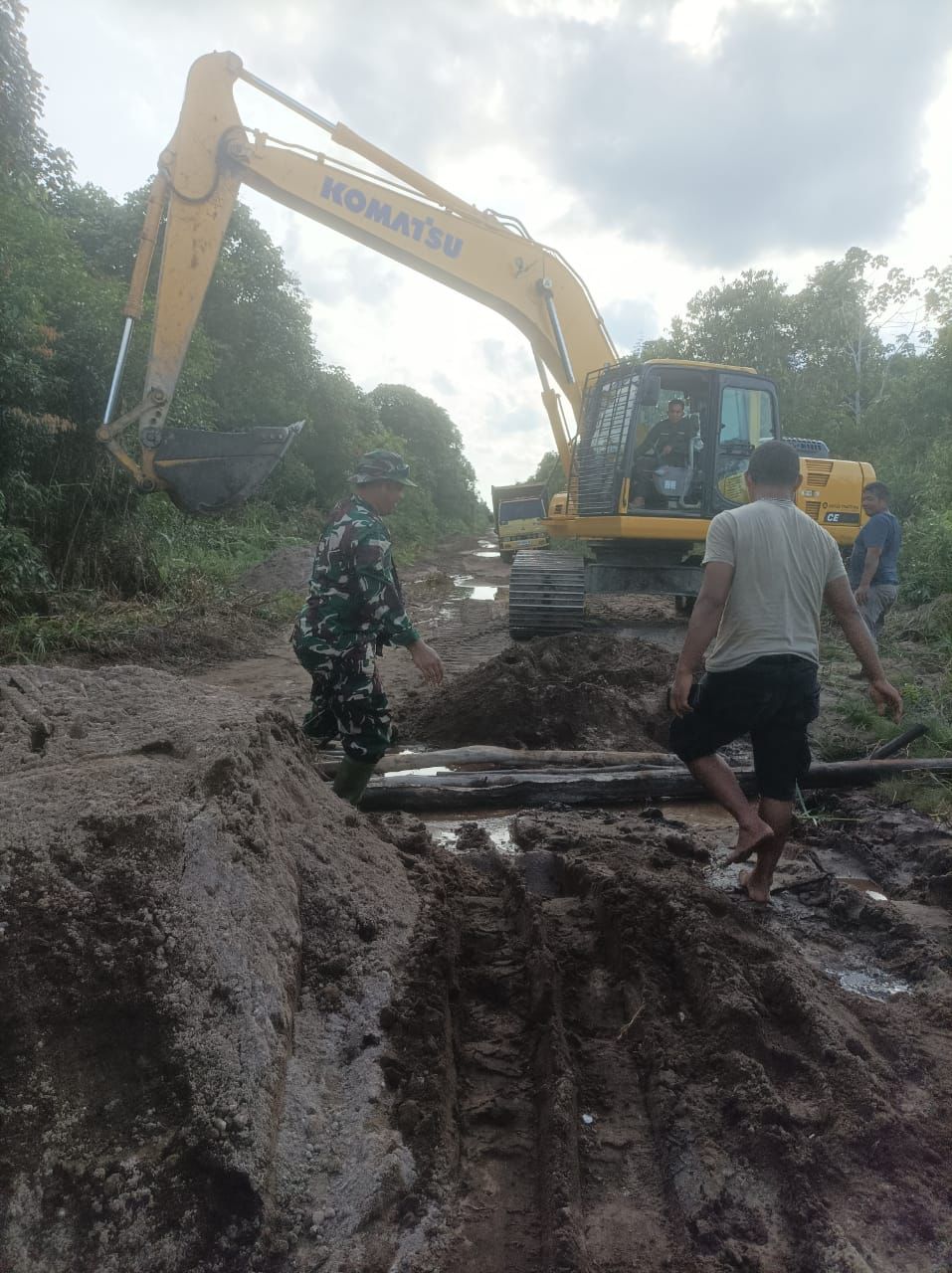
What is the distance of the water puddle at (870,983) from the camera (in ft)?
9.20

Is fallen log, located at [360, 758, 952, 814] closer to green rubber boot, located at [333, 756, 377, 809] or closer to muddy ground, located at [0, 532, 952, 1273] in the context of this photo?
green rubber boot, located at [333, 756, 377, 809]

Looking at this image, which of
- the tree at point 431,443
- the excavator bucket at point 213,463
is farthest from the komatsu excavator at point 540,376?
the tree at point 431,443

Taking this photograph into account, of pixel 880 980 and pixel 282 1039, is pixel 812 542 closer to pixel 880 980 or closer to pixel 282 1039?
pixel 880 980

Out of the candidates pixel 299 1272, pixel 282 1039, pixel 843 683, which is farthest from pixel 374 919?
pixel 843 683

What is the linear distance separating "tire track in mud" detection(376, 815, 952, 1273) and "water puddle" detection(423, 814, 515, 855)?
3.02 ft

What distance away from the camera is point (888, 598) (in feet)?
25.7

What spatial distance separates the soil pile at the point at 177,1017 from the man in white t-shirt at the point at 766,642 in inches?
59.0

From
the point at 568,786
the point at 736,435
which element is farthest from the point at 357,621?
the point at 736,435

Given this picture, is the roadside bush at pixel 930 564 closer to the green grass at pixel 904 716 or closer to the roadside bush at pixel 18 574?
the green grass at pixel 904 716

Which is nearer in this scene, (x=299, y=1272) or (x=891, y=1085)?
(x=299, y=1272)

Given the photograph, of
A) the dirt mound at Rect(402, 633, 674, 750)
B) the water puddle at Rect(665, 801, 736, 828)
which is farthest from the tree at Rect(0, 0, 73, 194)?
the water puddle at Rect(665, 801, 736, 828)

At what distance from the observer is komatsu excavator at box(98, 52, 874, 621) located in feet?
26.9

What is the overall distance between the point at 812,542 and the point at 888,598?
207 inches

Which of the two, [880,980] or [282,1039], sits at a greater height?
[282,1039]
